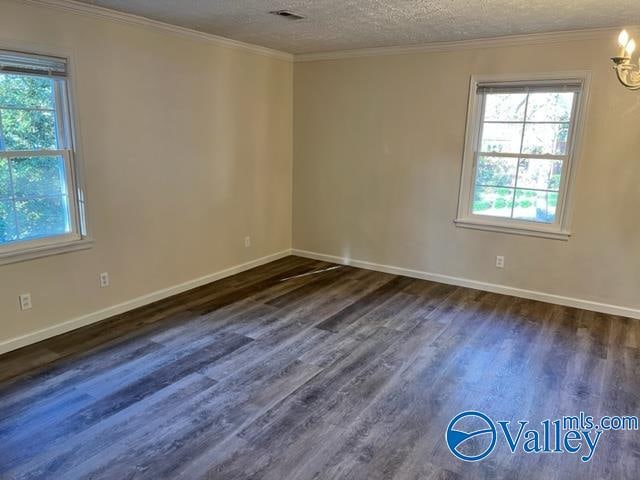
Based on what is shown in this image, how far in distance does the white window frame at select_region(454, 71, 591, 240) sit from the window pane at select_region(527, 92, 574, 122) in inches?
2.9

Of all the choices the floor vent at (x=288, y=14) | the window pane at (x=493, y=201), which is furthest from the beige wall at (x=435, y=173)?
the floor vent at (x=288, y=14)

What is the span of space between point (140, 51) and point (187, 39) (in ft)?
1.70

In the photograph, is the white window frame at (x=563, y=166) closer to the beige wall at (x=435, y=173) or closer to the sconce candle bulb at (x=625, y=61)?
the beige wall at (x=435, y=173)

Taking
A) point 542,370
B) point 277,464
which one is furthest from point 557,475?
point 277,464

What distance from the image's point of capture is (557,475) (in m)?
2.09

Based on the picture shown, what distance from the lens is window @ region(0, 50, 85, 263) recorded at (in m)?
2.98

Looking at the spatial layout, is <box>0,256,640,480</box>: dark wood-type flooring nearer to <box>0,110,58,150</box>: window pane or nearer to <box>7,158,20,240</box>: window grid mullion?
<box>7,158,20,240</box>: window grid mullion

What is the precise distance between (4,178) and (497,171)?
4171 millimetres

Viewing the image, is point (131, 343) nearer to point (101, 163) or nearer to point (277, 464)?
point (101, 163)

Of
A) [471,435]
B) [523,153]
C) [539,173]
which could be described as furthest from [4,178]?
[539,173]

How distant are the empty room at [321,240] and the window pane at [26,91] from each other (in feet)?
0.04

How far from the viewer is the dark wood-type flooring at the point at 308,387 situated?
2.14m

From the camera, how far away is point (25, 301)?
3.18 meters

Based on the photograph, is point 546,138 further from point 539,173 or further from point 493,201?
point 493,201
